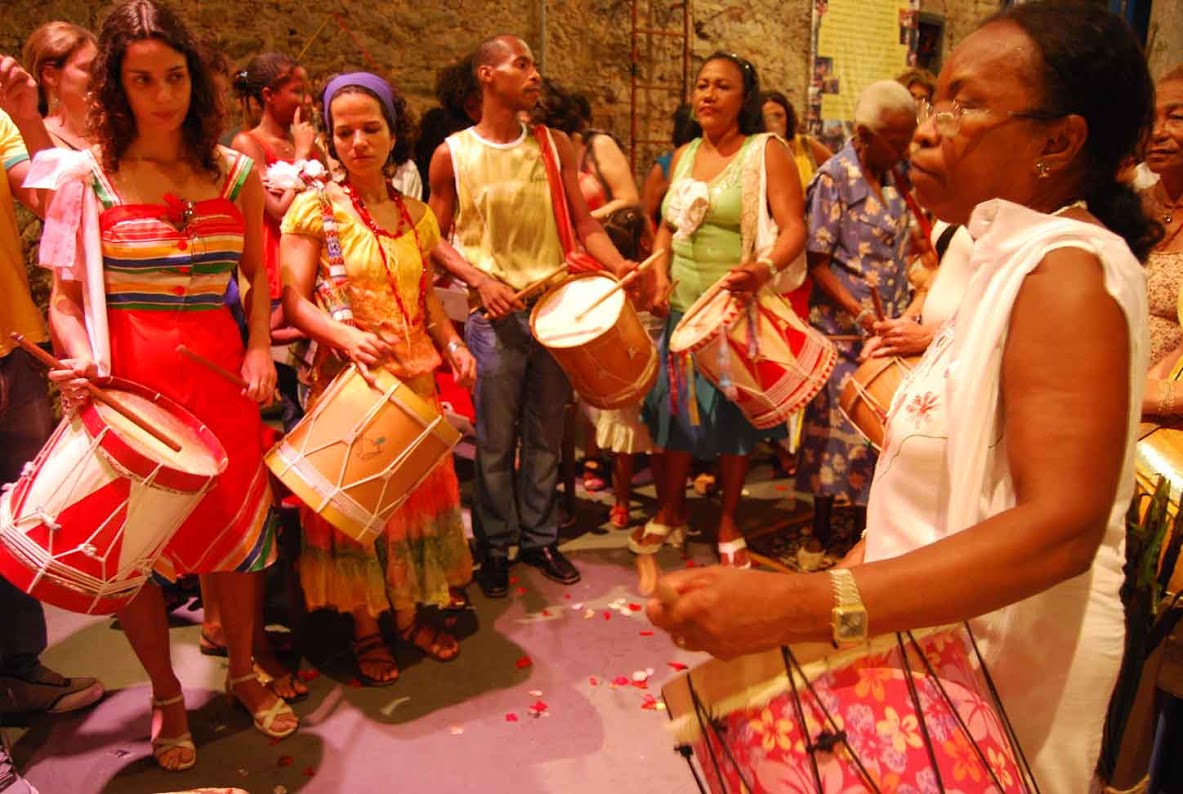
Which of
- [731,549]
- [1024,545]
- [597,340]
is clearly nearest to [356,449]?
[597,340]

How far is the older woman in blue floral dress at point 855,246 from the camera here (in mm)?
3541

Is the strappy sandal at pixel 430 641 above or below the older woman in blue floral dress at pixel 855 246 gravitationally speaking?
below

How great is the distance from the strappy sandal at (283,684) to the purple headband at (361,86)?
5.67 feet

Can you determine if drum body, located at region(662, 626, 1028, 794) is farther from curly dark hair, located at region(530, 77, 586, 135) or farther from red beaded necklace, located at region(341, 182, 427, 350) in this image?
curly dark hair, located at region(530, 77, 586, 135)

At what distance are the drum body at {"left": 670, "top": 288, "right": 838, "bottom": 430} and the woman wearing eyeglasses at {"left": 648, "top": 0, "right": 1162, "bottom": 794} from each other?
72.8 inches

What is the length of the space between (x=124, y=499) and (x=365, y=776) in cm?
108

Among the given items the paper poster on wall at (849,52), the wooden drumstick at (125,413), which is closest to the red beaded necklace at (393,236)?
the wooden drumstick at (125,413)

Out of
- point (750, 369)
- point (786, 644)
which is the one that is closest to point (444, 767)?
point (750, 369)

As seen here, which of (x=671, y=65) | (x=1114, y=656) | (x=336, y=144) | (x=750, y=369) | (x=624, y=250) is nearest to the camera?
(x=1114, y=656)

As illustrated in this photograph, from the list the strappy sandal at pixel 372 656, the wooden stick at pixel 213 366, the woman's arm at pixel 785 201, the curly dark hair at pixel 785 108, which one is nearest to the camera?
the wooden stick at pixel 213 366

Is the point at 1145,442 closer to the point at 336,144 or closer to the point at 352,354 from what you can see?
the point at 352,354

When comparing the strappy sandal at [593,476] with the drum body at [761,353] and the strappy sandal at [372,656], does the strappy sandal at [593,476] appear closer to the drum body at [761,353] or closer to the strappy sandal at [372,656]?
the drum body at [761,353]

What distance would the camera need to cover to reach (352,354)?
2510 mm

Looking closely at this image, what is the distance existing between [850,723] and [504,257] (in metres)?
2.73
